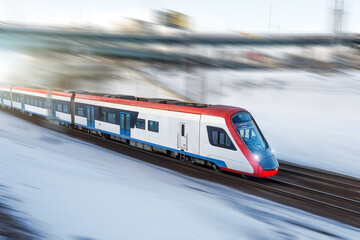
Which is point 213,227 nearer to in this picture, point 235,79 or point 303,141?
point 303,141

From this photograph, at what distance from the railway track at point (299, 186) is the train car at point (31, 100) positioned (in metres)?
10.7

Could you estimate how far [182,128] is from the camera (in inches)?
507

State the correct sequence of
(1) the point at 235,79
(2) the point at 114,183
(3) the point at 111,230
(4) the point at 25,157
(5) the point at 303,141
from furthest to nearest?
(1) the point at 235,79 < (5) the point at 303,141 < (4) the point at 25,157 < (2) the point at 114,183 < (3) the point at 111,230

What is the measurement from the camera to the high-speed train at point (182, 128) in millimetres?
11164

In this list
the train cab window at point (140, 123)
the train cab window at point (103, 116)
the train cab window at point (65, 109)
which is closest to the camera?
the train cab window at point (140, 123)

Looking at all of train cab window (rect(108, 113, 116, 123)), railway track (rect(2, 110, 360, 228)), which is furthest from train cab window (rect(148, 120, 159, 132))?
train cab window (rect(108, 113, 116, 123))

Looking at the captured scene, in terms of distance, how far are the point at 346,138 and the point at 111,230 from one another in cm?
1989

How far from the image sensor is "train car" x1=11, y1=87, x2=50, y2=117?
22.8 metres

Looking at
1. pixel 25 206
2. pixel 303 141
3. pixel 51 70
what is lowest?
pixel 303 141

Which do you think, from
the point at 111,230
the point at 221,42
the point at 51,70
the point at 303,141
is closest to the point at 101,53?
the point at 51,70

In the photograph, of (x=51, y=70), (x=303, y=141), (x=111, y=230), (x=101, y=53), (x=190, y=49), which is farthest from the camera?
(x=190, y=49)

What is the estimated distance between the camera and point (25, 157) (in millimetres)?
13141

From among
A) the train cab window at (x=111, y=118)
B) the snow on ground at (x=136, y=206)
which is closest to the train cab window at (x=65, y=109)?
the train cab window at (x=111, y=118)

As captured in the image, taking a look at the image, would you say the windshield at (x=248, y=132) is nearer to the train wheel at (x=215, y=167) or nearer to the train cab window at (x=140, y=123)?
the train wheel at (x=215, y=167)
